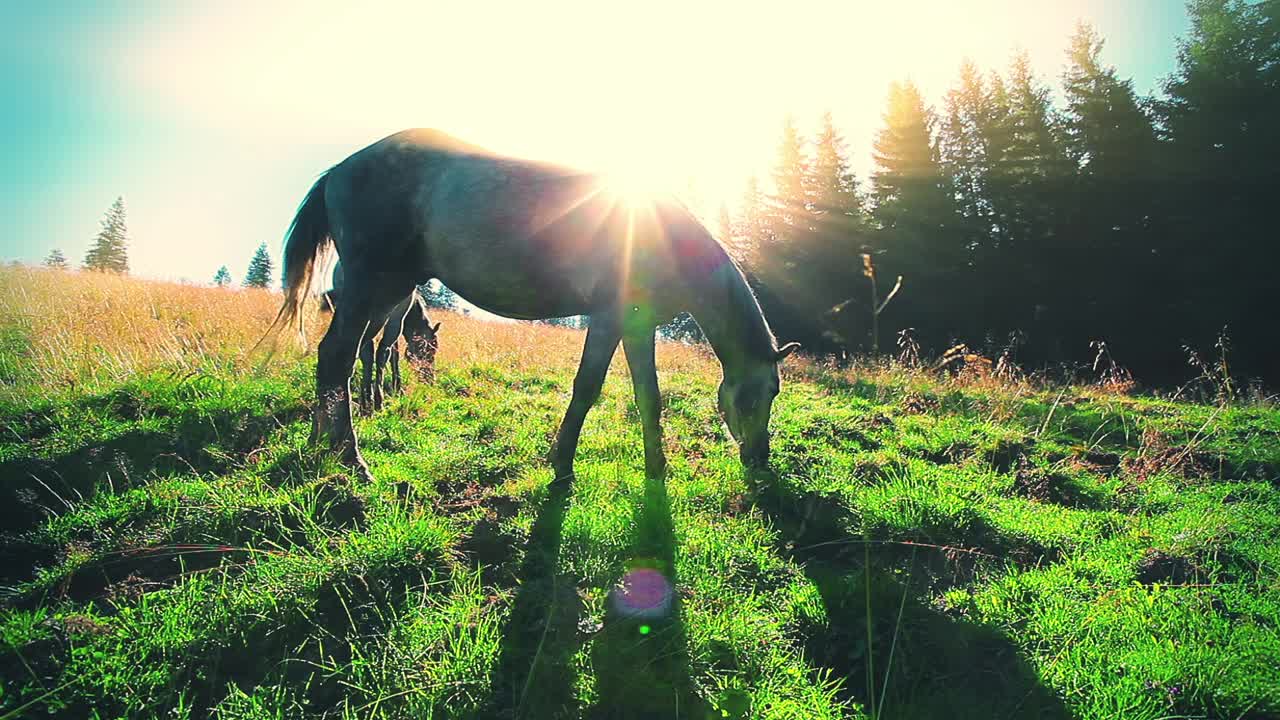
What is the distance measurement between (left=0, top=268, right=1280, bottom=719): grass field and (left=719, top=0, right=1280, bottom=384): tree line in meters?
10.8

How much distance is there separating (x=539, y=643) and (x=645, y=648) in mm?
380

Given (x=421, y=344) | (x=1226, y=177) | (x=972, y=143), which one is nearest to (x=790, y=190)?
(x=972, y=143)

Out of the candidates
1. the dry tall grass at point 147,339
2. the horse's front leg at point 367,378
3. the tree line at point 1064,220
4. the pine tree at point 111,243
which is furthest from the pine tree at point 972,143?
the pine tree at point 111,243

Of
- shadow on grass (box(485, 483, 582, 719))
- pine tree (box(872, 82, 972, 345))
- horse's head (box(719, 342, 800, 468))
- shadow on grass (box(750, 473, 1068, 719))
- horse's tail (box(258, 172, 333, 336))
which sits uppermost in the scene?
pine tree (box(872, 82, 972, 345))

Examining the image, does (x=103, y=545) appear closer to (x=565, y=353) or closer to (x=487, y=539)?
(x=487, y=539)

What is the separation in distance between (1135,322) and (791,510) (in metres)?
20.4

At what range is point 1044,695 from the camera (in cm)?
157

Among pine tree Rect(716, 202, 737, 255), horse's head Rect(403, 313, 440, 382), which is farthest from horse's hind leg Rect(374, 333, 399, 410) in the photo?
pine tree Rect(716, 202, 737, 255)

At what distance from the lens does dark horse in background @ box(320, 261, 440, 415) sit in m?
4.99

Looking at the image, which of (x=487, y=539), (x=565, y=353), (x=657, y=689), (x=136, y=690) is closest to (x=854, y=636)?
(x=657, y=689)

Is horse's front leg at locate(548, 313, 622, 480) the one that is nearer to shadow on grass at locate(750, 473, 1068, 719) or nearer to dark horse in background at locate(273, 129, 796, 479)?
dark horse in background at locate(273, 129, 796, 479)

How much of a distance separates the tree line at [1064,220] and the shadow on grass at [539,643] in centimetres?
1249

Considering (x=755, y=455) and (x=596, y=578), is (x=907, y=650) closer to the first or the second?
(x=596, y=578)

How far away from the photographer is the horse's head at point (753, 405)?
12.4 ft
